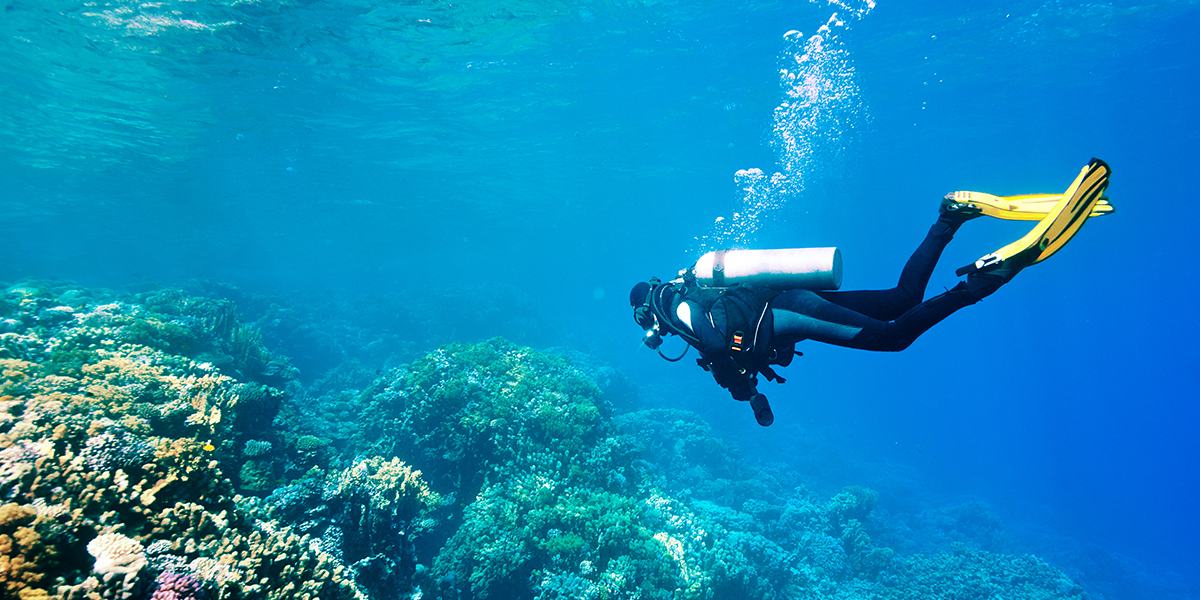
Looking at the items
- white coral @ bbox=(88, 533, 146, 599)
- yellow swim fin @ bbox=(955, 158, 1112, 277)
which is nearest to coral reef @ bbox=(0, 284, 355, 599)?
white coral @ bbox=(88, 533, 146, 599)

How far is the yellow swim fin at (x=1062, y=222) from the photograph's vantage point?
2.89 metres

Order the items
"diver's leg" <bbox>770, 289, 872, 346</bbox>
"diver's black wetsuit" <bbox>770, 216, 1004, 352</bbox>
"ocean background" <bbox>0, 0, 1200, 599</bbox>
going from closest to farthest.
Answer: "diver's black wetsuit" <bbox>770, 216, 1004, 352</bbox> → "diver's leg" <bbox>770, 289, 872, 346</bbox> → "ocean background" <bbox>0, 0, 1200, 599</bbox>

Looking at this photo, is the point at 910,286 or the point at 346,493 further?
the point at 346,493

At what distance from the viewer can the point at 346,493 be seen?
6383 mm

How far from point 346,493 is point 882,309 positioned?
711cm

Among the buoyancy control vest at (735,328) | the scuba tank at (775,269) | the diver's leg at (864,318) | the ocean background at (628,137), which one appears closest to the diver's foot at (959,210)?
the diver's leg at (864,318)

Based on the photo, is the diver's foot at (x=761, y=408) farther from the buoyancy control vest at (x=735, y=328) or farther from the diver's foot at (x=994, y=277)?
the diver's foot at (x=994, y=277)

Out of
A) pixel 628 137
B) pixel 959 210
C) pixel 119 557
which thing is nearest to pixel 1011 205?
pixel 959 210

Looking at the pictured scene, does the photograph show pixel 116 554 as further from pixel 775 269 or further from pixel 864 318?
pixel 864 318

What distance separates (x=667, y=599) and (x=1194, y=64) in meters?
31.8

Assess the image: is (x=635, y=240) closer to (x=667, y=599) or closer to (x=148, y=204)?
(x=148, y=204)

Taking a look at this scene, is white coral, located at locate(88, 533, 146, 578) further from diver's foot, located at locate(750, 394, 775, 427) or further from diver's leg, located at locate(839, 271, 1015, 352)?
diver's leg, located at locate(839, 271, 1015, 352)

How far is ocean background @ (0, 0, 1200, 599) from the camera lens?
16.3 meters

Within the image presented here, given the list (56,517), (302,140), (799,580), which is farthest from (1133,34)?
(302,140)
